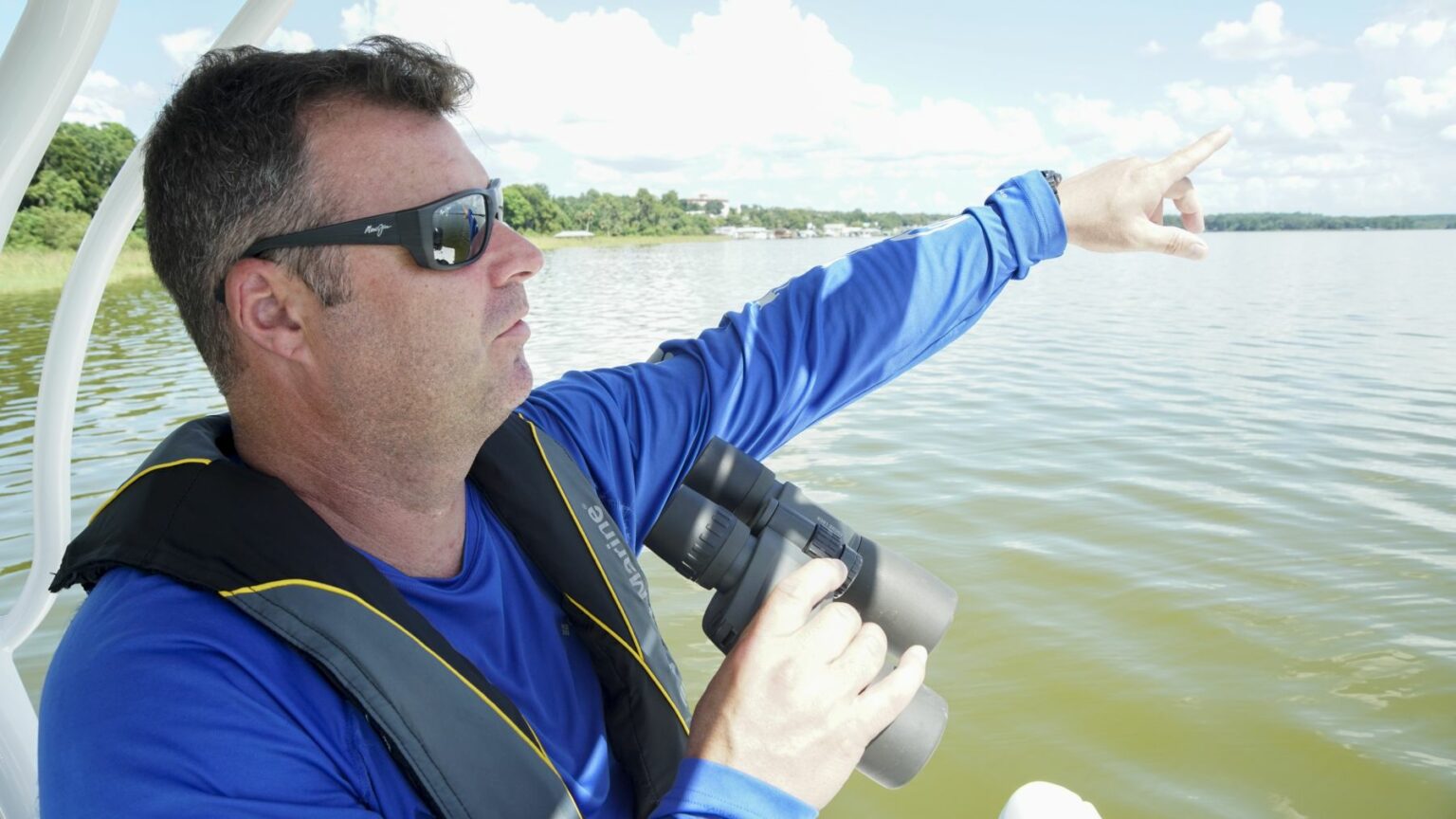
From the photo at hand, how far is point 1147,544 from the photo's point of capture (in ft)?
17.8

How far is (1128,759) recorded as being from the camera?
11.6 ft

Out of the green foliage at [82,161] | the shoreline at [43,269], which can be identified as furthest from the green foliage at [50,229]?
the green foliage at [82,161]

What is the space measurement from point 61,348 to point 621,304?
17531 millimetres

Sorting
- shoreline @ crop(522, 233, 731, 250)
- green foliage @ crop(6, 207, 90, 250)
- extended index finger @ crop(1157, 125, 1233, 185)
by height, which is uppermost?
shoreline @ crop(522, 233, 731, 250)

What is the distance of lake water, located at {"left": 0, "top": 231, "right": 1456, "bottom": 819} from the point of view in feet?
11.5

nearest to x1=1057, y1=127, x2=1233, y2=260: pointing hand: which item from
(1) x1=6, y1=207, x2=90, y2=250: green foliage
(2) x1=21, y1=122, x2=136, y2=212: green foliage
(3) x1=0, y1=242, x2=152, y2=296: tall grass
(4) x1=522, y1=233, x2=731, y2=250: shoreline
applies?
(3) x1=0, y1=242, x2=152, y2=296: tall grass

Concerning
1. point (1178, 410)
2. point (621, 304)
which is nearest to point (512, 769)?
point (1178, 410)

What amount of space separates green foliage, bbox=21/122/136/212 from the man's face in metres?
31.6

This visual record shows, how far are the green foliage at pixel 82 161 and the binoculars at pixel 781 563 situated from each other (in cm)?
3180

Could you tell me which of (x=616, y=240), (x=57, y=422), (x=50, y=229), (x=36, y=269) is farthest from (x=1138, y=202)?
(x=616, y=240)

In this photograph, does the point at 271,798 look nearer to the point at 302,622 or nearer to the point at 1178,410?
the point at 302,622

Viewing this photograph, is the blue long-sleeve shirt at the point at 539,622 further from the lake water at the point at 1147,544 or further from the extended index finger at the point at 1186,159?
the lake water at the point at 1147,544

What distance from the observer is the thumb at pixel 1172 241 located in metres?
1.70

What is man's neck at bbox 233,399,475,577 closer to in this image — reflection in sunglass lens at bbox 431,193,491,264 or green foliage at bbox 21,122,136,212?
reflection in sunglass lens at bbox 431,193,491,264
